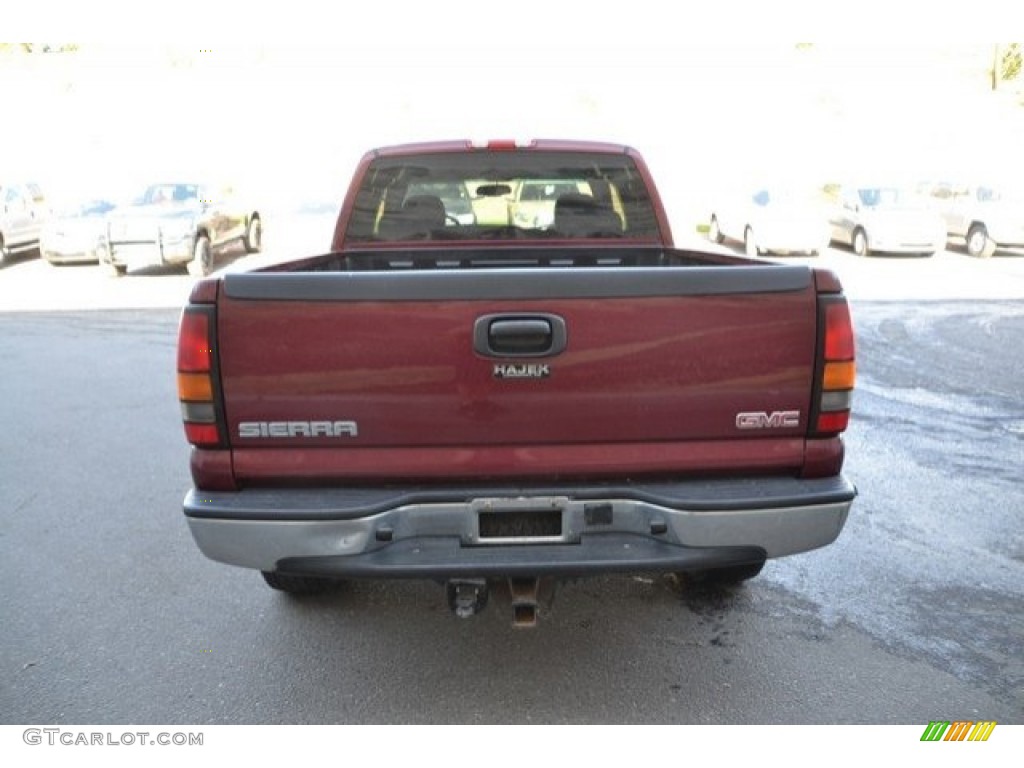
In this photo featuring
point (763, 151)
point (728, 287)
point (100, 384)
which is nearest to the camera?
point (728, 287)

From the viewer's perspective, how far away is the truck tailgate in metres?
2.45

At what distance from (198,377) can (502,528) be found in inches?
43.2

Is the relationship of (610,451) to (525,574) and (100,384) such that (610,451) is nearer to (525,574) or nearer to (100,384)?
(525,574)

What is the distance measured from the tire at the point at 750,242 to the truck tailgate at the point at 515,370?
534 inches

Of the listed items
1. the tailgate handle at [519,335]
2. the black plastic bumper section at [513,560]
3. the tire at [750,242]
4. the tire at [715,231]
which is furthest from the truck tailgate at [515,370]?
the tire at [715,231]

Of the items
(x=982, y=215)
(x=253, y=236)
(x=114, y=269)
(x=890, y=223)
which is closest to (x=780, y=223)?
(x=890, y=223)

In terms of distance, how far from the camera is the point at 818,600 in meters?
3.51

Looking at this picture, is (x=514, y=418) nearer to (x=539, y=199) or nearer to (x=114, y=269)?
(x=539, y=199)

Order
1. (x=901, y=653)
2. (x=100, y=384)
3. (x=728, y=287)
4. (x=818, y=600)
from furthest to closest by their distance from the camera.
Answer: (x=100, y=384) → (x=818, y=600) → (x=901, y=653) → (x=728, y=287)

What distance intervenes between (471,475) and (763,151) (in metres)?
30.2

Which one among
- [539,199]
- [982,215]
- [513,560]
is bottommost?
[982,215]

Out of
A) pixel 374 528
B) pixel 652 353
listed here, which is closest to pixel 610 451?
pixel 652 353

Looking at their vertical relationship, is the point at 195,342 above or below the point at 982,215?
above

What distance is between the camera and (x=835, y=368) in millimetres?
2547
